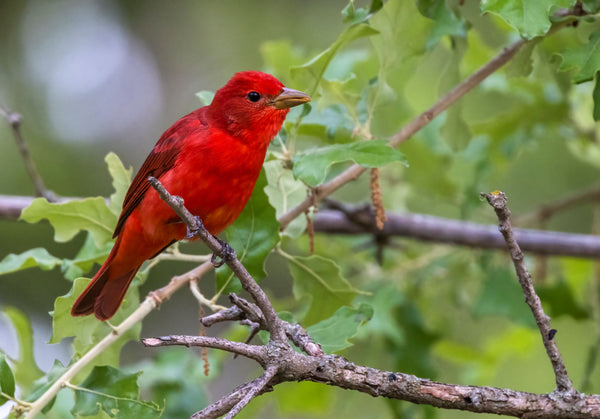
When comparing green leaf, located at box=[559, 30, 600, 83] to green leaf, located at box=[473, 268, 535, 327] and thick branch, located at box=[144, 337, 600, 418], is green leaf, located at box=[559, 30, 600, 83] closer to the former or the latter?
thick branch, located at box=[144, 337, 600, 418]

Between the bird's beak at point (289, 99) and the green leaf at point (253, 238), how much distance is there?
0.36 m

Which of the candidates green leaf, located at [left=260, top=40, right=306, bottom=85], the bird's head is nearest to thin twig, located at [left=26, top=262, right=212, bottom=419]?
the bird's head

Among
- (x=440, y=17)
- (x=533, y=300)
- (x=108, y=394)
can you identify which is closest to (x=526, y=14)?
(x=440, y=17)

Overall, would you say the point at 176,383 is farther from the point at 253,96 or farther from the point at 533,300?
the point at 533,300

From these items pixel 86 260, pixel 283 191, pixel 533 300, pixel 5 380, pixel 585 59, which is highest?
pixel 585 59

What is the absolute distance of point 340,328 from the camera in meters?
2.59

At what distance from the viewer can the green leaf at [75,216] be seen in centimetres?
294

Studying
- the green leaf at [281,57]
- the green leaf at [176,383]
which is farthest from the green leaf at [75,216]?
the green leaf at [281,57]

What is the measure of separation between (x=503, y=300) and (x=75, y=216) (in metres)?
2.06

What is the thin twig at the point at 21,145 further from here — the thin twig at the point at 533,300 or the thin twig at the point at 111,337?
the thin twig at the point at 533,300

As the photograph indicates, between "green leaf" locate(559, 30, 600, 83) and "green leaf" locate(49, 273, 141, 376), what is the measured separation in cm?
168

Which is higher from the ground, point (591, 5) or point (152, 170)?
point (591, 5)

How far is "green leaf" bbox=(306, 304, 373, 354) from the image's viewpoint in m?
2.49

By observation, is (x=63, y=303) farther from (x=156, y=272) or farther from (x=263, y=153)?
(x=156, y=272)
